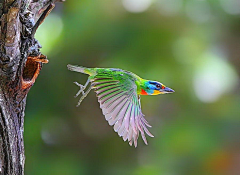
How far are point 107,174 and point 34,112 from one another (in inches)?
44.0

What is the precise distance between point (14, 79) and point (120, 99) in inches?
36.4

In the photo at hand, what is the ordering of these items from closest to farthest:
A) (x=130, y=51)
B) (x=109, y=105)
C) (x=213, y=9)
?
(x=109, y=105) → (x=130, y=51) → (x=213, y=9)

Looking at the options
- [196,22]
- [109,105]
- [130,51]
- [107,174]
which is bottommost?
[107,174]

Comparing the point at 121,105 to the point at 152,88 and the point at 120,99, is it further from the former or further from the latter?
the point at 152,88

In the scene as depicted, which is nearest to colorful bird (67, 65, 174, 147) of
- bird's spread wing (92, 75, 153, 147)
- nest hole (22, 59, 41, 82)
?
bird's spread wing (92, 75, 153, 147)

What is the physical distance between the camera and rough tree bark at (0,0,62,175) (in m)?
1.89

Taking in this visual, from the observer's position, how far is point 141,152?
20.3 ft

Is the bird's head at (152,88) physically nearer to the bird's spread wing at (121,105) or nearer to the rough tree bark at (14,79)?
the bird's spread wing at (121,105)

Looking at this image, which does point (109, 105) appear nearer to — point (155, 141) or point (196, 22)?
point (155, 141)

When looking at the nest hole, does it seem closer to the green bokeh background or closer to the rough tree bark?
the rough tree bark

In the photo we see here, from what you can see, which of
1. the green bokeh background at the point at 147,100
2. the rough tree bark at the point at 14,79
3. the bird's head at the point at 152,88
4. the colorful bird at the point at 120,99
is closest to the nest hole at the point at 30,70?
the rough tree bark at the point at 14,79

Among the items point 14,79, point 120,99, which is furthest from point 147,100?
point 14,79

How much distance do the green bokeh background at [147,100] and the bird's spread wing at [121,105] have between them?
2887 mm

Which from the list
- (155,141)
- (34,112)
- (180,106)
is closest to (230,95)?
(180,106)
